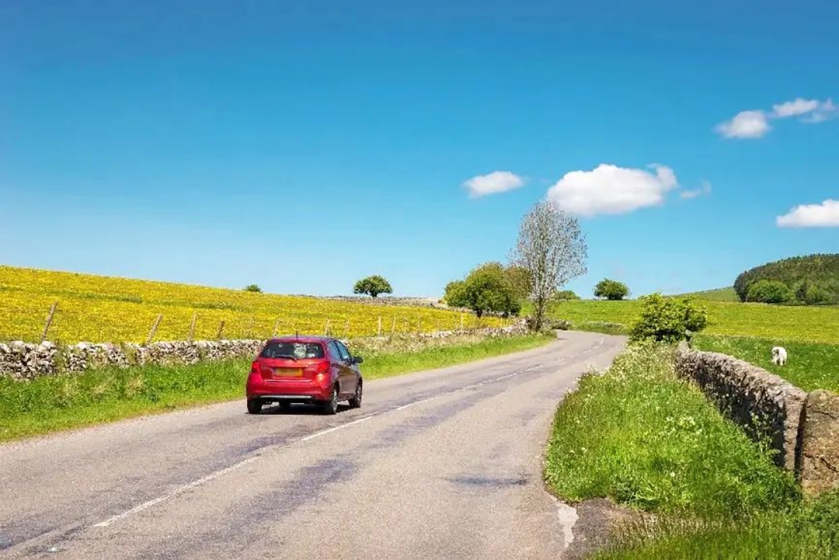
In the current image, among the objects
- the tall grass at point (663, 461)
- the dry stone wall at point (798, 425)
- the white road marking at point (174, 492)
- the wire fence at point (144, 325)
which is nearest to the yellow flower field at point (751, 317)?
the wire fence at point (144, 325)

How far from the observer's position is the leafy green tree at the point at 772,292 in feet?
593

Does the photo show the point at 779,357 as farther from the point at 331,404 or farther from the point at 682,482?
the point at 682,482

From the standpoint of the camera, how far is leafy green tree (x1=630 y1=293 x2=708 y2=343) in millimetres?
46812

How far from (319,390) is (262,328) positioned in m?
30.8

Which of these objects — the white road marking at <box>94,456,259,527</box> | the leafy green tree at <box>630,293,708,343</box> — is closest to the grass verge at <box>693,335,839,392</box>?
the leafy green tree at <box>630,293,708,343</box>

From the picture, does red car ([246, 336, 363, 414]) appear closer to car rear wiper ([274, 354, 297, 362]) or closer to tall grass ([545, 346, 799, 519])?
car rear wiper ([274, 354, 297, 362])

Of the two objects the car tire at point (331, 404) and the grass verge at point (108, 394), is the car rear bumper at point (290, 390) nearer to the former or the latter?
the car tire at point (331, 404)

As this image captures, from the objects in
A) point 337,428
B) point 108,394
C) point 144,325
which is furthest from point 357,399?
point 144,325

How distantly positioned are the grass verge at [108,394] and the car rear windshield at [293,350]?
2848 mm

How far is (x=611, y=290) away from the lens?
182 metres

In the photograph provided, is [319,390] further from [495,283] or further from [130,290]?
[495,283]

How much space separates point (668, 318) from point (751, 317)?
85.5 m

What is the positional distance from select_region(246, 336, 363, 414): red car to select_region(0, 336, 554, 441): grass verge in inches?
94.3

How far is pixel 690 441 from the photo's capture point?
1119 cm
